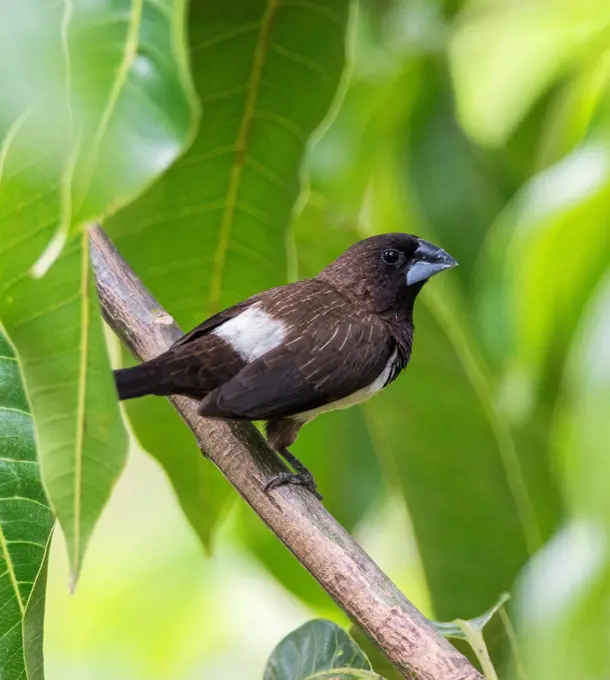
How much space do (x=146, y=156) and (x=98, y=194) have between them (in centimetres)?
8

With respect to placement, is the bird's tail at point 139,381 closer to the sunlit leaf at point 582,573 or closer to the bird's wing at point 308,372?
the bird's wing at point 308,372

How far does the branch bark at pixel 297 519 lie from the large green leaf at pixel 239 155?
224mm

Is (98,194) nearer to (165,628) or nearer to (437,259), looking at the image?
(437,259)

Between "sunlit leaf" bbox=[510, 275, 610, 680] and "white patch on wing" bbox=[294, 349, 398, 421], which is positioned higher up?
"white patch on wing" bbox=[294, 349, 398, 421]

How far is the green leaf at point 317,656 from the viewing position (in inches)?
56.9

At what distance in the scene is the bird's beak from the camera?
7.70 ft

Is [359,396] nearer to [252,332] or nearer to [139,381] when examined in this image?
[252,332]

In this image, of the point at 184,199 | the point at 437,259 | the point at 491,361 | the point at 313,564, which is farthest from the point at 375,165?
the point at 313,564

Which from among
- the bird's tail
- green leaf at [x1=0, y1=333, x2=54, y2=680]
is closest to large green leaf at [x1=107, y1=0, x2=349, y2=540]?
the bird's tail

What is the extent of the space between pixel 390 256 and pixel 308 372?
60cm

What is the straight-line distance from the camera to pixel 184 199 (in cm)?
195

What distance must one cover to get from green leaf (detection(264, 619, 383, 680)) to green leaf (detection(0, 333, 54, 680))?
344 mm

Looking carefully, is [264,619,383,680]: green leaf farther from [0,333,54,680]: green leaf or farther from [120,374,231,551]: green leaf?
[120,374,231,551]: green leaf

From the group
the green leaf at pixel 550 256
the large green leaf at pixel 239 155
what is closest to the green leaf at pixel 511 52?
the green leaf at pixel 550 256
